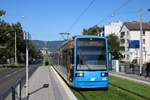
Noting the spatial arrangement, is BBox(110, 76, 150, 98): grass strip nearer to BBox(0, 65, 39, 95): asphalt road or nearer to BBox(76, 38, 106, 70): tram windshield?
BBox(76, 38, 106, 70): tram windshield

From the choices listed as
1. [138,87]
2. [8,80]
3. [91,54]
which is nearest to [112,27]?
[8,80]

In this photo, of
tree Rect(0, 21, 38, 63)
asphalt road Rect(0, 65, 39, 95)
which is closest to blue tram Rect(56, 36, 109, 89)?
asphalt road Rect(0, 65, 39, 95)

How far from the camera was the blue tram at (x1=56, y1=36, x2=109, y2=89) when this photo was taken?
801 inches

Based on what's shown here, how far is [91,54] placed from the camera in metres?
20.8

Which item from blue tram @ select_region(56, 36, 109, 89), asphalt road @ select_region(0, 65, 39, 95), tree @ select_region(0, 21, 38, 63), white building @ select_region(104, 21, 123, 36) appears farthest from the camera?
white building @ select_region(104, 21, 123, 36)

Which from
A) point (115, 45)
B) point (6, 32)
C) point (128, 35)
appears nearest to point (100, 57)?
point (6, 32)

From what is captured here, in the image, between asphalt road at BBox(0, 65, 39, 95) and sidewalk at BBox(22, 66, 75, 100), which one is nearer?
sidewalk at BBox(22, 66, 75, 100)

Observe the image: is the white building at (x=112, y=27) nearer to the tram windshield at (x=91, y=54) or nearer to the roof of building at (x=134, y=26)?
the roof of building at (x=134, y=26)

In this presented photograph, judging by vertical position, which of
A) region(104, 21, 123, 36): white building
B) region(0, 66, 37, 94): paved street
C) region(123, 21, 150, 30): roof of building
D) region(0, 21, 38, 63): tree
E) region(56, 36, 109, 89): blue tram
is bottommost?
region(0, 66, 37, 94): paved street

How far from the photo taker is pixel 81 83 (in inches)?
803

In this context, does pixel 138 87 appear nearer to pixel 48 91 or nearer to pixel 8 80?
pixel 48 91

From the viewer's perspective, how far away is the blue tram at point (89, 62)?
20.3m

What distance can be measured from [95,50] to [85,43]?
698mm

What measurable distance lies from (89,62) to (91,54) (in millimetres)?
480
